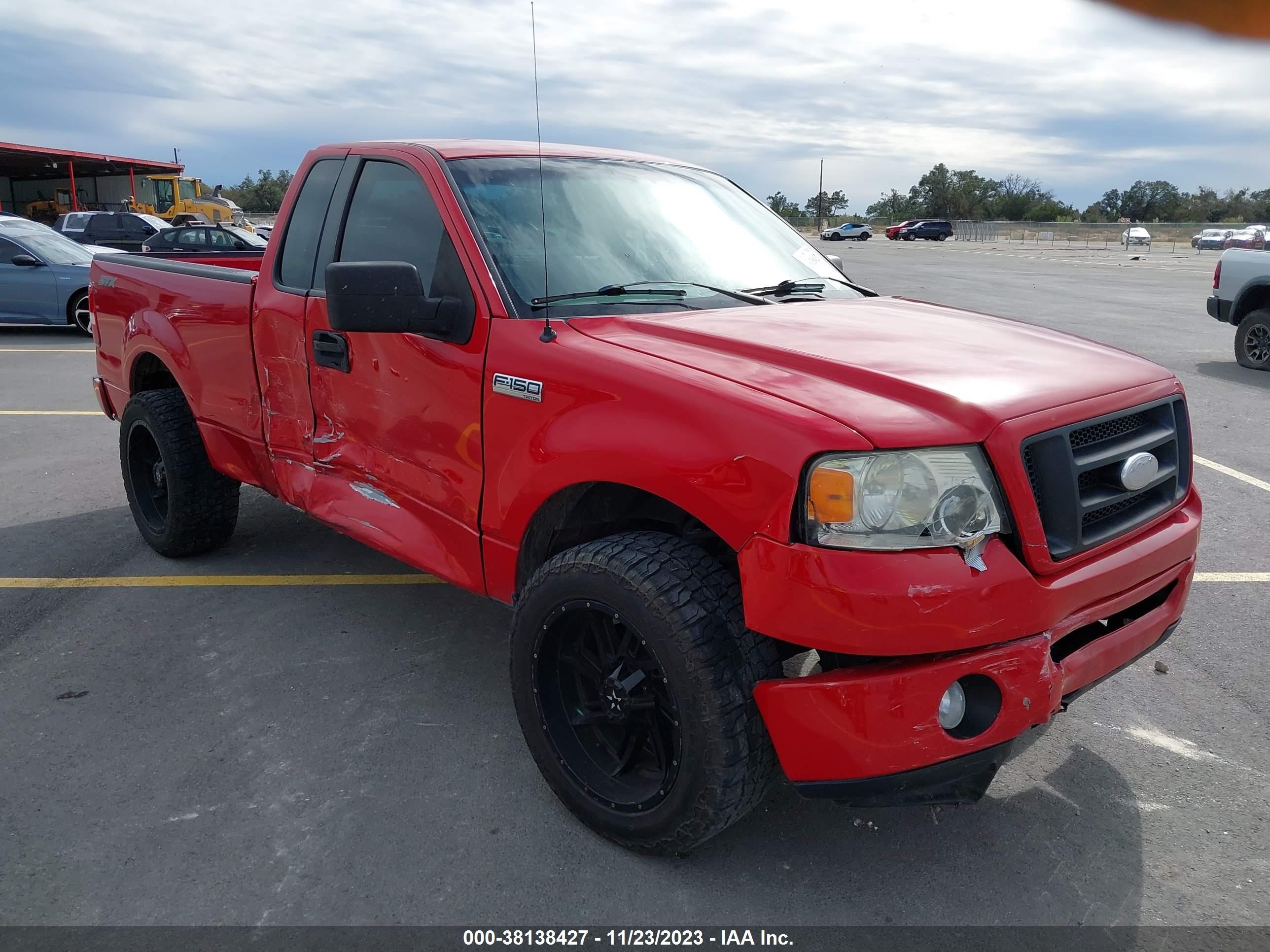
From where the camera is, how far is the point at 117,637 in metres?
4.27

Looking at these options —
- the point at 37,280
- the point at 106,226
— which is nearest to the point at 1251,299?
the point at 37,280

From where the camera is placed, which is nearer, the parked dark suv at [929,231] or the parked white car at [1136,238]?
the parked white car at [1136,238]

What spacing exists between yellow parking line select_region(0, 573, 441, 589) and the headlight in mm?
2902

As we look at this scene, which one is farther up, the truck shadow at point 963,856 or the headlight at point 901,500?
the headlight at point 901,500

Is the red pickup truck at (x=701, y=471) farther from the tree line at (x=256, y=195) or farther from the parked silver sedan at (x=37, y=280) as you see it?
the tree line at (x=256, y=195)

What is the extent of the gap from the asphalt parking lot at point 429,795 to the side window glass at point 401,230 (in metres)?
1.51

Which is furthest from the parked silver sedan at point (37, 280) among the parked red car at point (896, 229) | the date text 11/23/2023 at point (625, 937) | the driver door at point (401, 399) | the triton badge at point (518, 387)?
the parked red car at point (896, 229)

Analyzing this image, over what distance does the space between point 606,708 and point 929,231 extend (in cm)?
6963

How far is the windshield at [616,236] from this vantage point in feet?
11.0

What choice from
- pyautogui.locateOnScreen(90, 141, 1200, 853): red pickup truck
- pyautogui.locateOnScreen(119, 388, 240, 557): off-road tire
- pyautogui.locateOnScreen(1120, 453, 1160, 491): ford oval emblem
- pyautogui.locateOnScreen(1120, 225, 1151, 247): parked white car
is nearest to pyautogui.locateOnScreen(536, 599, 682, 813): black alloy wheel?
pyautogui.locateOnScreen(90, 141, 1200, 853): red pickup truck

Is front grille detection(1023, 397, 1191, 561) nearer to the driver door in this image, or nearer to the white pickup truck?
the driver door

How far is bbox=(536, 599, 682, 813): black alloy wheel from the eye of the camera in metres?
2.77

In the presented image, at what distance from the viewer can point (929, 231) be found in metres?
67.6

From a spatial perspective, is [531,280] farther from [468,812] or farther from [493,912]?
[493,912]
